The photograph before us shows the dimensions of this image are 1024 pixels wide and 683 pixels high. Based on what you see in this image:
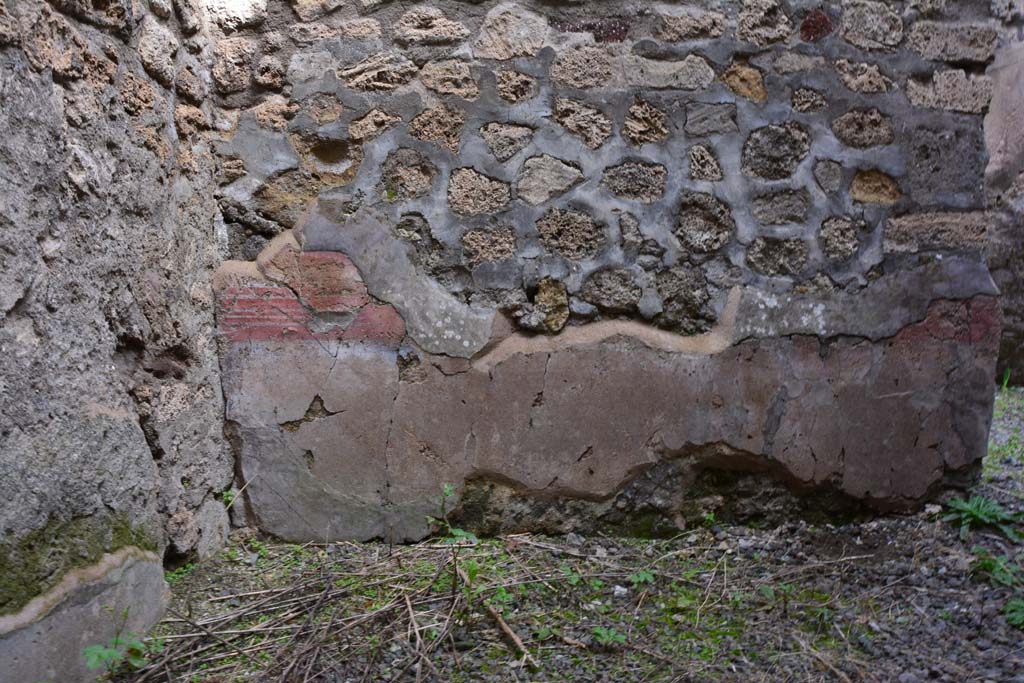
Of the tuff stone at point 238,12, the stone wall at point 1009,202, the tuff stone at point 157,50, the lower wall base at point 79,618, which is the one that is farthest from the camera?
the stone wall at point 1009,202

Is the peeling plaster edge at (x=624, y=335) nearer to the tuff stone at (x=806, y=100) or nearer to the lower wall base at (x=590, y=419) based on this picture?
the lower wall base at (x=590, y=419)

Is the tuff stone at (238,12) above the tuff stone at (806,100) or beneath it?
above

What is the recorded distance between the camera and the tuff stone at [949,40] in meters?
2.25

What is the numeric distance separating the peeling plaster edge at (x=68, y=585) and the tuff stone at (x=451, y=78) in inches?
56.3

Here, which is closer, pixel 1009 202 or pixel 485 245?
pixel 485 245

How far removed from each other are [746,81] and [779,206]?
1.24ft

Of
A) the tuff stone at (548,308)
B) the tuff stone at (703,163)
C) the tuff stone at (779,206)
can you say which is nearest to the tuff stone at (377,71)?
the tuff stone at (548,308)

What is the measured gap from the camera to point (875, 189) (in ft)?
7.45

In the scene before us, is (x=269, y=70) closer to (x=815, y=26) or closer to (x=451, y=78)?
(x=451, y=78)

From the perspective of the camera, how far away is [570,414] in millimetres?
2205

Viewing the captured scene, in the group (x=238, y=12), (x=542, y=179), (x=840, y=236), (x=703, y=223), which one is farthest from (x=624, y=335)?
(x=238, y=12)

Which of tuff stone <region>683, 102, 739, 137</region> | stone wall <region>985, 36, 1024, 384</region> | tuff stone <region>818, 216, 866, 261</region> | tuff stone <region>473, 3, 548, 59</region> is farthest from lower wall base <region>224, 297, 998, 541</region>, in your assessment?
stone wall <region>985, 36, 1024, 384</region>

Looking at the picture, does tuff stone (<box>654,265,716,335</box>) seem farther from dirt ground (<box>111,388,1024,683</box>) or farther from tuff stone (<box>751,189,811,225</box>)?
dirt ground (<box>111,388,1024,683</box>)

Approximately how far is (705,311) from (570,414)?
0.51m
